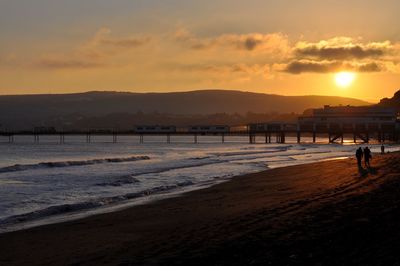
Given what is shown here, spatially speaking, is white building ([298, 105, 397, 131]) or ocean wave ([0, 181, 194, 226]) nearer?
ocean wave ([0, 181, 194, 226])

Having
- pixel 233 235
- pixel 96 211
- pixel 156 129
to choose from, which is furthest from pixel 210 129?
pixel 233 235

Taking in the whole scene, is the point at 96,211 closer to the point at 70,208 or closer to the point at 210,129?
the point at 70,208

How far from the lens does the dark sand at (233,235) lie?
8422 millimetres

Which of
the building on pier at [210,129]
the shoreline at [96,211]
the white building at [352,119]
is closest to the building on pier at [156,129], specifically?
the building on pier at [210,129]

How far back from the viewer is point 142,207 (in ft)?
54.4

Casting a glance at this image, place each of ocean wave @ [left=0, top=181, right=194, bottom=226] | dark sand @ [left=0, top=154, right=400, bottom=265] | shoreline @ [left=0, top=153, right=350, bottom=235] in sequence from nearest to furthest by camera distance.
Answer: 1. dark sand @ [left=0, top=154, right=400, bottom=265]
2. shoreline @ [left=0, top=153, right=350, bottom=235]
3. ocean wave @ [left=0, top=181, right=194, bottom=226]

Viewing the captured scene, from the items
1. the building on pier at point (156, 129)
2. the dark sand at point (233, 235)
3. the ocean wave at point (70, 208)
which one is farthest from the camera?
the building on pier at point (156, 129)

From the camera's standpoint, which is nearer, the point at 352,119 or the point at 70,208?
the point at 70,208

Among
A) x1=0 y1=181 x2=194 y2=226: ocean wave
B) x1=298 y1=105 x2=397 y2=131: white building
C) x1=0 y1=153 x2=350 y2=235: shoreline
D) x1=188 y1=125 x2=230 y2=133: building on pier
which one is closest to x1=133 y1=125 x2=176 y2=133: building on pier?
x1=188 y1=125 x2=230 y2=133: building on pier

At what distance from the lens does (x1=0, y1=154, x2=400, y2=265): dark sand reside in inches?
332

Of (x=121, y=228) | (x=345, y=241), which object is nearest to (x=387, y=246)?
(x=345, y=241)

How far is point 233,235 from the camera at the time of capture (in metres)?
10.4

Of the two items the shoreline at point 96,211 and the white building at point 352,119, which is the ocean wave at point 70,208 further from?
the white building at point 352,119

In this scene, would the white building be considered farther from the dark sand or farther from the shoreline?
the dark sand
